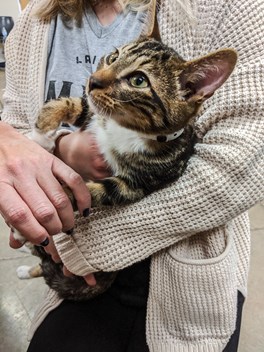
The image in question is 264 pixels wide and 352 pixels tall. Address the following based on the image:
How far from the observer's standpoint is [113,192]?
2.52 ft

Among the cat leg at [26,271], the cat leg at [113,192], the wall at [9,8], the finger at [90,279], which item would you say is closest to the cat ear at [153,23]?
the cat leg at [113,192]

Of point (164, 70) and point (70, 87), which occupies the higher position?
point (164, 70)

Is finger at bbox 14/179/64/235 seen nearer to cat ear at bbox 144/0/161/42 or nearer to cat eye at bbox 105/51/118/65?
cat eye at bbox 105/51/118/65

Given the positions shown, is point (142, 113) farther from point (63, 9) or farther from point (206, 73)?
point (63, 9)

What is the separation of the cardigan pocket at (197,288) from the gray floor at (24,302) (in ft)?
2.54

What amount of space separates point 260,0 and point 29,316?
137 centimetres

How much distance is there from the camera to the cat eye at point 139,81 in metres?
0.74

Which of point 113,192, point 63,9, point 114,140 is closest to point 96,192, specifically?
point 113,192

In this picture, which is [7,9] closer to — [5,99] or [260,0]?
[5,99]

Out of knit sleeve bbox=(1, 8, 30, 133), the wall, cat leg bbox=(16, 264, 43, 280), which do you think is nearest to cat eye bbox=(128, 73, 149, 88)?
knit sleeve bbox=(1, 8, 30, 133)

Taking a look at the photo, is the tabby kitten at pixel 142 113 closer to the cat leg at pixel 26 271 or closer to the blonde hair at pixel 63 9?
the blonde hair at pixel 63 9

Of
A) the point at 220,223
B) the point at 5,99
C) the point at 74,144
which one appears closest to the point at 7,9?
the point at 5,99

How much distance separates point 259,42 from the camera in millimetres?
754

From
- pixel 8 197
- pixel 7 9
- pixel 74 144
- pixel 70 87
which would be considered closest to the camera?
pixel 8 197
